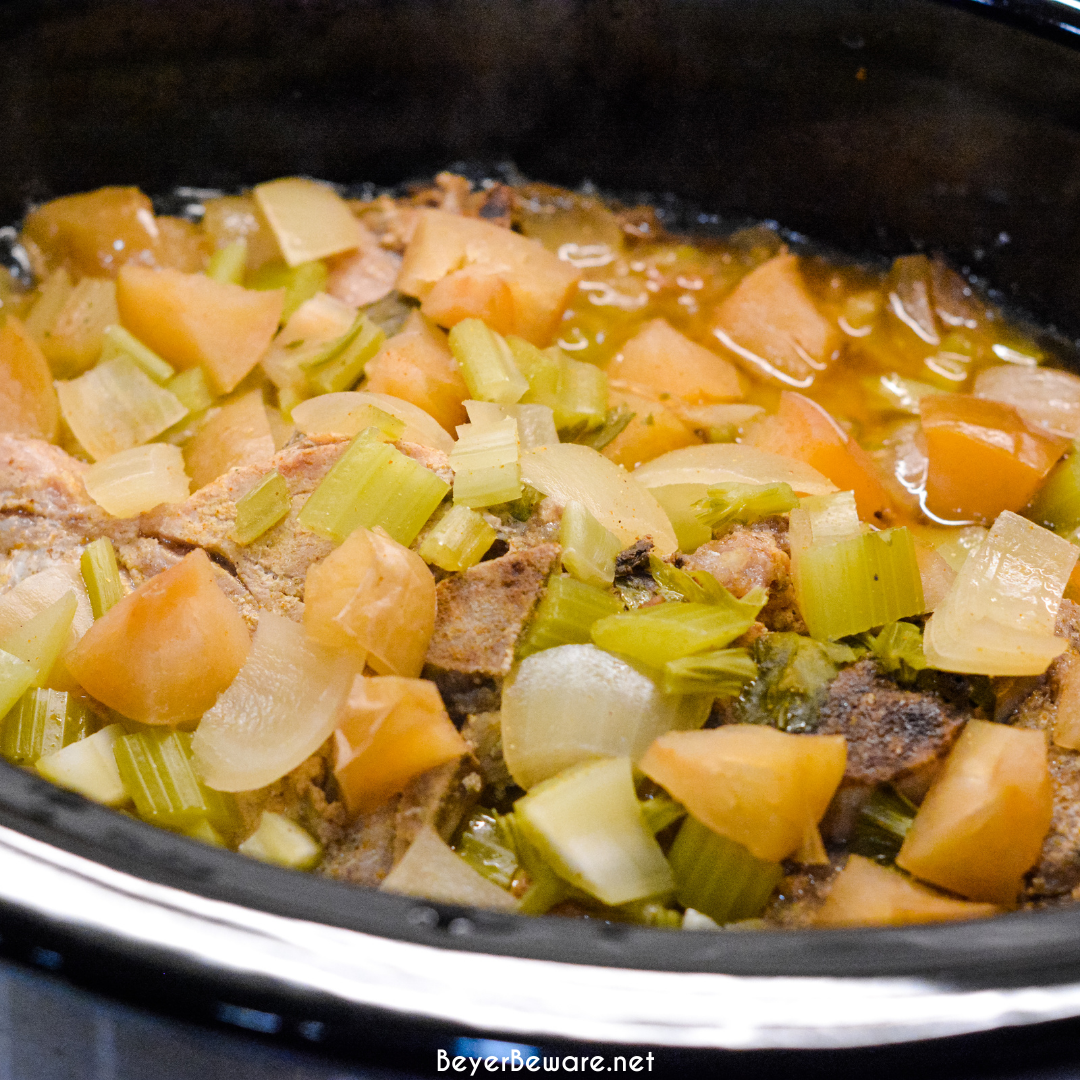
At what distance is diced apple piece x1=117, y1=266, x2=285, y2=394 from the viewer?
→ 7.16ft

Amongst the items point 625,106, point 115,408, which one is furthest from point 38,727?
point 625,106

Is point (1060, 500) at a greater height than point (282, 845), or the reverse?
point (1060, 500)

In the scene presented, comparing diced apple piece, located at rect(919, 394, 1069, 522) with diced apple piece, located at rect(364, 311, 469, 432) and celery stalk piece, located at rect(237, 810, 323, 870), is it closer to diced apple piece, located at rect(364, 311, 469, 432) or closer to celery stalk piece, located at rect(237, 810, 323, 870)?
diced apple piece, located at rect(364, 311, 469, 432)

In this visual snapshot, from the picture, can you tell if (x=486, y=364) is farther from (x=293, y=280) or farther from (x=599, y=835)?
(x=599, y=835)

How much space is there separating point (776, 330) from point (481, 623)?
141cm

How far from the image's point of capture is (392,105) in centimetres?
277

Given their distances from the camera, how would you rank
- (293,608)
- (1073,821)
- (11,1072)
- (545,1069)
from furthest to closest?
(293,608)
(1073,821)
(11,1072)
(545,1069)

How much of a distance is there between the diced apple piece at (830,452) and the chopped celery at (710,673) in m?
0.70

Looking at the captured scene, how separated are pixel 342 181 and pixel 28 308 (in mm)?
964

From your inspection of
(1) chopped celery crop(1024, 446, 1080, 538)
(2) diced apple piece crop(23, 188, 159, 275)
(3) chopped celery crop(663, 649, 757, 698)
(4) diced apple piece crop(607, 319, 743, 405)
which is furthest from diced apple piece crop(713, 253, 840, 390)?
(2) diced apple piece crop(23, 188, 159, 275)

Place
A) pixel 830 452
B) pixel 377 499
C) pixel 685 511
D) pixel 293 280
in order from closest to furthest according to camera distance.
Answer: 1. pixel 377 499
2. pixel 685 511
3. pixel 830 452
4. pixel 293 280

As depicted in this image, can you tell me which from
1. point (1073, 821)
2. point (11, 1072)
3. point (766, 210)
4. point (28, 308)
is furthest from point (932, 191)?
point (11, 1072)

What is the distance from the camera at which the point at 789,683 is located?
1438mm

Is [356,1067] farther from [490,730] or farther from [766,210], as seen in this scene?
[766,210]
